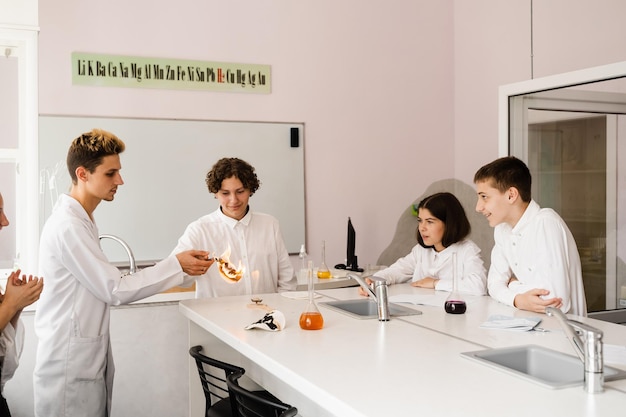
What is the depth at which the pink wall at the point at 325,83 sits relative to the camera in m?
4.30

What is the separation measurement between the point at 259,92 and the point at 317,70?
0.49 m

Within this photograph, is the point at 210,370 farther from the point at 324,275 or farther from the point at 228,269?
the point at 324,275

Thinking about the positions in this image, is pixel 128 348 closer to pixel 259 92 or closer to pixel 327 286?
pixel 327 286

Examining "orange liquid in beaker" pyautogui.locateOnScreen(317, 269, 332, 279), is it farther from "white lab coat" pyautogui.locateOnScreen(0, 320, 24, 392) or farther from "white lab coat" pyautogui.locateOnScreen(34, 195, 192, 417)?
"white lab coat" pyautogui.locateOnScreen(0, 320, 24, 392)

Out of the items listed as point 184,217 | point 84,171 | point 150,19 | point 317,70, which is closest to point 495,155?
point 317,70

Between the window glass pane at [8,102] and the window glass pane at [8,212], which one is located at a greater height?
the window glass pane at [8,102]

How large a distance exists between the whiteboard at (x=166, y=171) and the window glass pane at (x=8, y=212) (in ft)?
0.72

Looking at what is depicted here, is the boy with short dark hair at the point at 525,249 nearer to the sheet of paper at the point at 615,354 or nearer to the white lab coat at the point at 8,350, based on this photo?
the sheet of paper at the point at 615,354

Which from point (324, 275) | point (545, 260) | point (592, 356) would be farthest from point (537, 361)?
point (324, 275)

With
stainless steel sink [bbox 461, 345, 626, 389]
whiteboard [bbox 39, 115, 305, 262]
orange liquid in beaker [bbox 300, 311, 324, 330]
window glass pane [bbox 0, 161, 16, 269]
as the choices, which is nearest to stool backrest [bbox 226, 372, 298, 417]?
orange liquid in beaker [bbox 300, 311, 324, 330]

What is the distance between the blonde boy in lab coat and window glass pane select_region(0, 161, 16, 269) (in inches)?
70.3

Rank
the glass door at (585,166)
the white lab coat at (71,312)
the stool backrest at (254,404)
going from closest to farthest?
the stool backrest at (254,404) < the white lab coat at (71,312) < the glass door at (585,166)

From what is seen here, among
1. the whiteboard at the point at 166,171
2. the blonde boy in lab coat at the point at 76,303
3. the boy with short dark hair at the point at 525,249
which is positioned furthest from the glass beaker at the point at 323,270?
the blonde boy in lab coat at the point at 76,303

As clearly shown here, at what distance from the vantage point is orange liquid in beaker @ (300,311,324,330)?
2.34 metres
